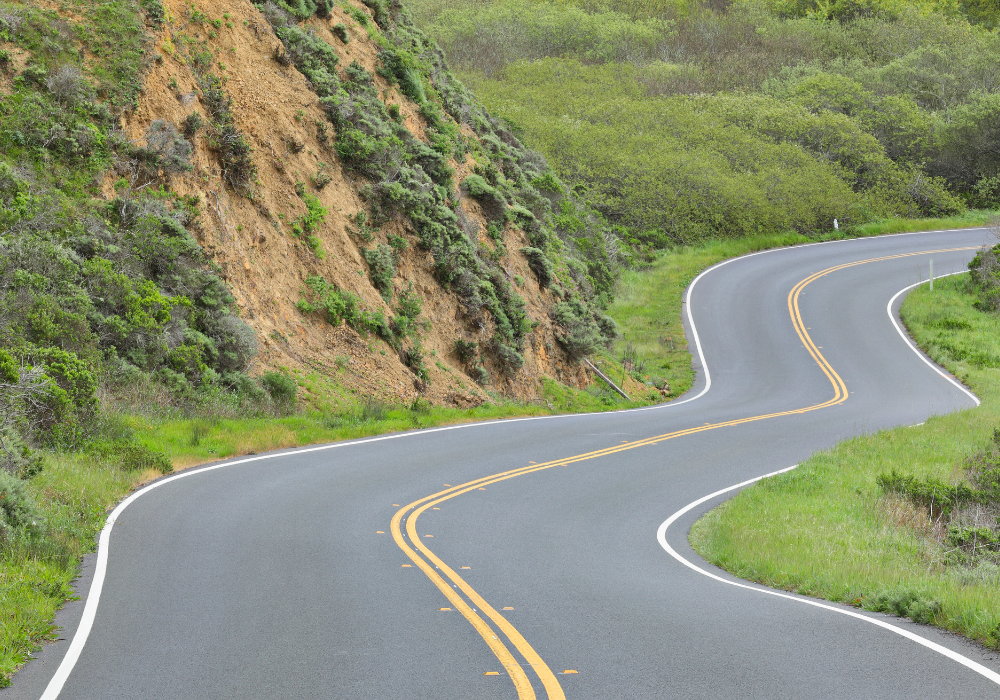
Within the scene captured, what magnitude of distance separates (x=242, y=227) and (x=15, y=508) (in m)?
11.6

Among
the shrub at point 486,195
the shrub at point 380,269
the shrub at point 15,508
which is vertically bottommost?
the shrub at point 15,508

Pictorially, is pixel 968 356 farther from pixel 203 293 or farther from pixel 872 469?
pixel 203 293

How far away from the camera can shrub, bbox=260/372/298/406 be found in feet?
58.2

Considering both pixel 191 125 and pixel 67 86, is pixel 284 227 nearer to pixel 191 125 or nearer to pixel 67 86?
pixel 191 125

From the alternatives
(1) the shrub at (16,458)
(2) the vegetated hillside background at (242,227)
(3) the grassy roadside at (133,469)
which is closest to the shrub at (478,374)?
(2) the vegetated hillside background at (242,227)

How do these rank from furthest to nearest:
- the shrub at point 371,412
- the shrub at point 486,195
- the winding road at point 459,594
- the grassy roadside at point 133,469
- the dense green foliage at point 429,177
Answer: the shrub at point 486,195, the dense green foliage at point 429,177, the shrub at point 371,412, the grassy roadside at point 133,469, the winding road at point 459,594

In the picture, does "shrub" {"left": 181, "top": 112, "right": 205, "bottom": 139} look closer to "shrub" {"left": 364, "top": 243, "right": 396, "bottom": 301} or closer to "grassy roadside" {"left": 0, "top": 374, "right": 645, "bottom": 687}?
"shrub" {"left": 364, "top": 243, "right": 396, "bottom": 301}

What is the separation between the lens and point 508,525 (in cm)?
1127

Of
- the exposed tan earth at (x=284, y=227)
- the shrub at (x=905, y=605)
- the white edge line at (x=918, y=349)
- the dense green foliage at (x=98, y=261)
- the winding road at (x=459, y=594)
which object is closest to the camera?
the winding road at (x=459, y=594)

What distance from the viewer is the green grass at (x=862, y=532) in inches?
318

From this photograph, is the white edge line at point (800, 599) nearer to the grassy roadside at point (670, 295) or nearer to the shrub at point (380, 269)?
the shrub at point (380, 269)

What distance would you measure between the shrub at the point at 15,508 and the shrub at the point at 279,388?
838cm

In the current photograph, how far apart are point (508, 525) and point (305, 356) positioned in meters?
9.52

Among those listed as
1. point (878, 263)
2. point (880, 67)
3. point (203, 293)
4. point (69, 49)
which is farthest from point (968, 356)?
point (880, 67)
